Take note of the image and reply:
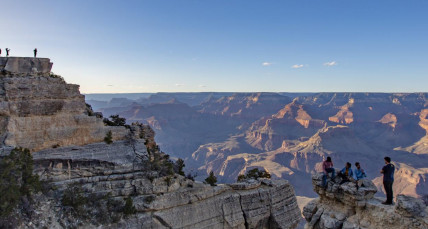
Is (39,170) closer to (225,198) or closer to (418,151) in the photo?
(225,198)

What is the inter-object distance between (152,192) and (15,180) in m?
8.91

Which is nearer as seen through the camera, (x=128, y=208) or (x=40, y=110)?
(x=128, y=208)

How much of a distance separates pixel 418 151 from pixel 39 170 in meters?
213

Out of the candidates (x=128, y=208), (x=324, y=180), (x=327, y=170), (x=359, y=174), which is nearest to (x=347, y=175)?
(x=359, y=174)

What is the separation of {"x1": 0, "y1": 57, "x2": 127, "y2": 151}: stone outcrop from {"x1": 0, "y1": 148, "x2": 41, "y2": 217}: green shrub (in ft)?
5.97

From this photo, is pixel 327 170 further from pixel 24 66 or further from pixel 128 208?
pixel 24 66

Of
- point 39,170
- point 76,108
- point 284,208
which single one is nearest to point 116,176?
point 39,170

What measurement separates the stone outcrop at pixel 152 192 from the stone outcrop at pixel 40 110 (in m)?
1.09

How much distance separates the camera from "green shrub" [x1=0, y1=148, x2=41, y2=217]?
51.2ft

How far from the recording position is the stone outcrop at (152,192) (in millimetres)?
19539

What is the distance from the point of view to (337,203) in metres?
15.5

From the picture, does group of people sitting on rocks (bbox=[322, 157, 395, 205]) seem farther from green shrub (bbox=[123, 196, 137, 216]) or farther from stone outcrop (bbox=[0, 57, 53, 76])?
stone outcrop (bbox=[0, 57, 53, 76])

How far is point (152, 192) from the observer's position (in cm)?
2084

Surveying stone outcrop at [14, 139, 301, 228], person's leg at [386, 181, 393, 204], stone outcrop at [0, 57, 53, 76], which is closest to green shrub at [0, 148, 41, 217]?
stone outcrop at [14, 139, 301, 228]
